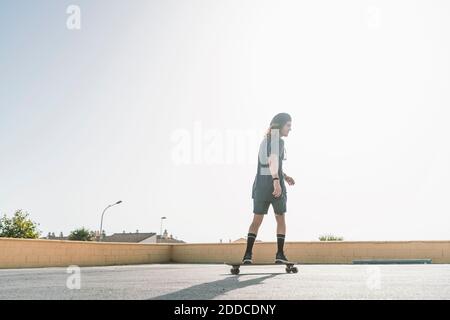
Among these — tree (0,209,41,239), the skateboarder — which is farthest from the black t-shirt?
tree (0,209,41,239)

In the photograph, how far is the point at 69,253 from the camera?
10.9 m

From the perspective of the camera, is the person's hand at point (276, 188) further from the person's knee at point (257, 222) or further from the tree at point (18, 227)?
the tree at point (18, 227)

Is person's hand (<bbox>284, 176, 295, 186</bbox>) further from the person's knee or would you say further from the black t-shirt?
the person's knee

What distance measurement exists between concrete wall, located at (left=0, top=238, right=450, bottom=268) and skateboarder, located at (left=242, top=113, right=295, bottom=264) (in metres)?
6.37

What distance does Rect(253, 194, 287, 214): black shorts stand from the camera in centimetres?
570

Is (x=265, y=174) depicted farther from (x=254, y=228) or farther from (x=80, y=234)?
(x=80, y=234)

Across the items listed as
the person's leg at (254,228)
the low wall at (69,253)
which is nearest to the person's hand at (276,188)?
the person's leg at (254,228)

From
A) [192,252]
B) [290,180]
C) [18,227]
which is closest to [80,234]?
[18,227]

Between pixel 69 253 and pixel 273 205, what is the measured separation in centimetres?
720

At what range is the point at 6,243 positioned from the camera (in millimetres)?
9359
